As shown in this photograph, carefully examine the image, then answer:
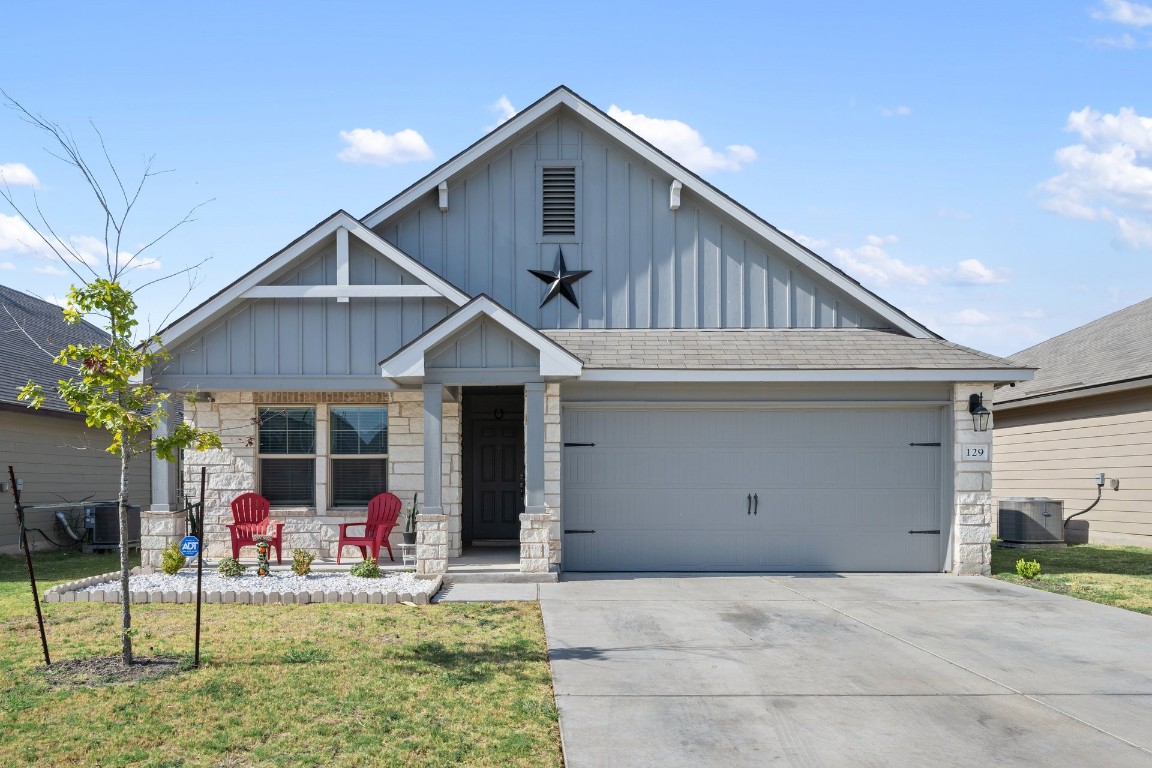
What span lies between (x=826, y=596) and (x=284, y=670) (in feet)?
20.0

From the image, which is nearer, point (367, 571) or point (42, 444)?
point (367, 571)

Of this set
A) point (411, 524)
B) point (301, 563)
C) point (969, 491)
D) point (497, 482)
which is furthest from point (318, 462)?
point (969, 491)

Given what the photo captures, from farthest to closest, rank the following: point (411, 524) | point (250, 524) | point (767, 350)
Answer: point (411, 524), point (250, 524), point (767, 350)

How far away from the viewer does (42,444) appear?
1727cm

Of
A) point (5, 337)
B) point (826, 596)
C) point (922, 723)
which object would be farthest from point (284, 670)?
point (5, 337)

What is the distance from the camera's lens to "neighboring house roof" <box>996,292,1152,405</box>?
1627 centimetres

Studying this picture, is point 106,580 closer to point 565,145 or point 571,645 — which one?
point 571,645

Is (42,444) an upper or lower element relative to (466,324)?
lower

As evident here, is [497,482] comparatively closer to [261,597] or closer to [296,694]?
[261,597]

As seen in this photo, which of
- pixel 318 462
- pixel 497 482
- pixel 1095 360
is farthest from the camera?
pixel 1095 360

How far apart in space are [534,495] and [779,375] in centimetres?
341

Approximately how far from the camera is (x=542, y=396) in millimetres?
11469

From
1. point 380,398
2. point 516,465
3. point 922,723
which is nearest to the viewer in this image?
point 922,723

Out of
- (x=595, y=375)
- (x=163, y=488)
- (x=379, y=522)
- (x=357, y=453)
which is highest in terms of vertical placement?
(x=595, y=375)
